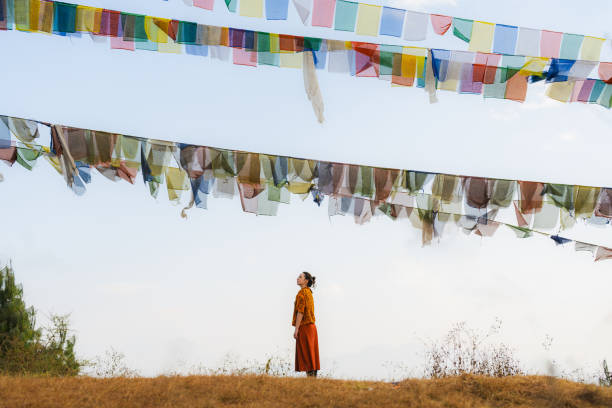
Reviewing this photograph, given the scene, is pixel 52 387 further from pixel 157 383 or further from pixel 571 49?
pixel 571 49

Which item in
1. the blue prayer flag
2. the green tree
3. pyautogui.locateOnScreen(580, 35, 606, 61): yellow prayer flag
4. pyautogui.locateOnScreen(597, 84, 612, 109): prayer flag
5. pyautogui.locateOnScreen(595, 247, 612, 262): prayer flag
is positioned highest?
pyautogui.locateOnScreen(580, 35, 606, 61): yellow prayer flag

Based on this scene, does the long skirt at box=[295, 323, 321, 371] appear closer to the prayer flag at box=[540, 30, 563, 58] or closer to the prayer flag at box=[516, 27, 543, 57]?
the prayer flag at box=[516, 27, 543, 57]

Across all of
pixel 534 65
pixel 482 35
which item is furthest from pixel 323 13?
pixel 534 65

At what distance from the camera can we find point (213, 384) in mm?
8789

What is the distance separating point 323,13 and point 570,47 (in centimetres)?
344

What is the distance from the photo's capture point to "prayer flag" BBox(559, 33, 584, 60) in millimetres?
8859

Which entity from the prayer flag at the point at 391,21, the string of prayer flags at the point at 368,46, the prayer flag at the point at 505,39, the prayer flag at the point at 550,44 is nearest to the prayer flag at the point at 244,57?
the string of prayer flags at the point at 368,46

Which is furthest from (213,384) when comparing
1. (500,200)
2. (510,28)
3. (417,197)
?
(510,28)

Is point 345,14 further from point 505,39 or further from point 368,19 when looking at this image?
point 505,39

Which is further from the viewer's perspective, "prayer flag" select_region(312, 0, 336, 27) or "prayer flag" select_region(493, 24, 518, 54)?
"prayer flag" select_region(493, 24, 518, 54)

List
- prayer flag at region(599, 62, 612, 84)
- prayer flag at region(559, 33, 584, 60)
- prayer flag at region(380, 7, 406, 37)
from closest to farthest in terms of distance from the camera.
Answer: prayer flag at region(380, 7, 406, 37) → prayer flag at region(559, 33, 584, 60) → prayer flag at region(599, 62, 612, 84)

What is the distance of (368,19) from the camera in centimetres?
848

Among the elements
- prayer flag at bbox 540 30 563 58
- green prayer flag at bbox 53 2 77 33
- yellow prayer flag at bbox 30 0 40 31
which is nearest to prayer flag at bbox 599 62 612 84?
prayer flag at bbox 540 30 563 58

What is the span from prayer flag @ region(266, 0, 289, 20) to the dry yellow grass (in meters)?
4.80
